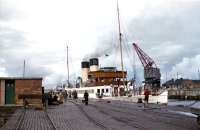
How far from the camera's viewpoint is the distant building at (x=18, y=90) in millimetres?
46431

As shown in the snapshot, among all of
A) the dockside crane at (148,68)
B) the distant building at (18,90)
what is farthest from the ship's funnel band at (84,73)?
the distant building at (18,90)

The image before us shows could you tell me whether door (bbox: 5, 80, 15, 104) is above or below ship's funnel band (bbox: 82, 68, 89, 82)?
below

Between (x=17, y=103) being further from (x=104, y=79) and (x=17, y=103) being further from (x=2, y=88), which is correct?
(x=104, y=79)

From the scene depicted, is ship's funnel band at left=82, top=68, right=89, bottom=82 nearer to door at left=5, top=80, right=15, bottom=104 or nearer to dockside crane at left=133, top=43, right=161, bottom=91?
dockside crane at left=133, top=43, right=161, bottom=91

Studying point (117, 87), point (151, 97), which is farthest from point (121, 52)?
point (151, 97)

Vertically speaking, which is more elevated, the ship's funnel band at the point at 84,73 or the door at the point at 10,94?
the ship's funnel band at the point at 84,73

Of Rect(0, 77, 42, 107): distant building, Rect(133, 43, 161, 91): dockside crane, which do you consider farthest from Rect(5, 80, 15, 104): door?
Rect(133, 43, 161, 91): dockside crane

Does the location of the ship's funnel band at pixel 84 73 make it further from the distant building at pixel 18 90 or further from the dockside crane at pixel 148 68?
the distant building at pixel 18 90

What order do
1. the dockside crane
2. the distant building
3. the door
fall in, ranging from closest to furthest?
the distant building < the door < the dockside crane

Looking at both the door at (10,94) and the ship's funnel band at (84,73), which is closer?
the door at (10,94)

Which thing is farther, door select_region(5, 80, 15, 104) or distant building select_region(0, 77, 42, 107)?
door select_region(5, 80, 15, 104)

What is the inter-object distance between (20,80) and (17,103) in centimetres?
259

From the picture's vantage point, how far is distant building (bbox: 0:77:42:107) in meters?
46.4

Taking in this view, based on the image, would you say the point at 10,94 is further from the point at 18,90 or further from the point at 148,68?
the point at 148,68
